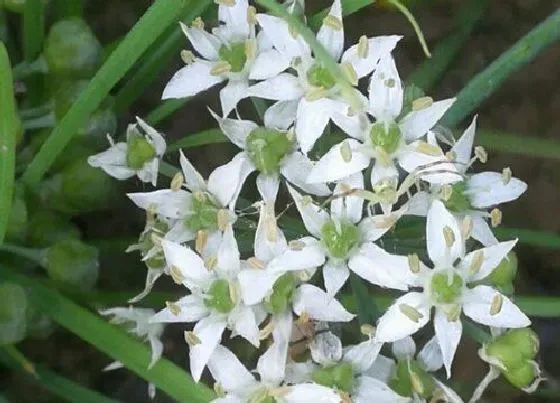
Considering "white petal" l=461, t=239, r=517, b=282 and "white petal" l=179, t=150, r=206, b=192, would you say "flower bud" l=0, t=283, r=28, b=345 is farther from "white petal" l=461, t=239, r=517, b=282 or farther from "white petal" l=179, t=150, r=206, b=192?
"white petal" l=461, t=239, r=517, b=282

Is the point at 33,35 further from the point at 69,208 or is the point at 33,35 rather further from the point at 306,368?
the point at 306,368

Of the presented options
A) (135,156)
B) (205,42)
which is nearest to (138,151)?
(135,156)

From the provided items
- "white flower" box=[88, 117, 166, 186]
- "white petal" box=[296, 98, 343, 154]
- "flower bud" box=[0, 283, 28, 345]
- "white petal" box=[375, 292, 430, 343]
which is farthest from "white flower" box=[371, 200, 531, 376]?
"flower bud" box=[0, 283, 28, 345]

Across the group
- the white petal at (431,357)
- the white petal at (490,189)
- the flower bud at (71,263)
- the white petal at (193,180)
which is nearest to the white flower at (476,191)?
the white petal at (490,189)

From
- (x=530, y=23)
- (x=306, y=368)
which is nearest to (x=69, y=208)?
(x=306, y=368)

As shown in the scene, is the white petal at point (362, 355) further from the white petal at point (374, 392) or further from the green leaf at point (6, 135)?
the green leaf at point (6, 135)

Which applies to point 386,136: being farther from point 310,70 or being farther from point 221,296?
point 221,296
